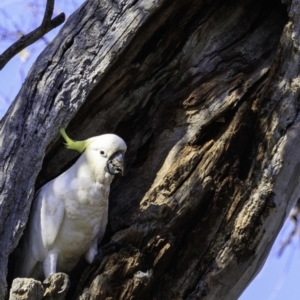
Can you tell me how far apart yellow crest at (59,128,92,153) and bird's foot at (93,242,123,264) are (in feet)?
1.35

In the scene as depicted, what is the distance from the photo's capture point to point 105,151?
3.47m

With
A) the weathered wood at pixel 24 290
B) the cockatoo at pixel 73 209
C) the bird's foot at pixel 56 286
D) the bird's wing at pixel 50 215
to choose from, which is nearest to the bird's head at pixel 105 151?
the cockatoo at pixel 73 209

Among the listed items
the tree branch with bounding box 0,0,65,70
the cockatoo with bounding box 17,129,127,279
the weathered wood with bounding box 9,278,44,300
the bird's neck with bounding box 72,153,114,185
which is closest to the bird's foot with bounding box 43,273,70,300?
the weathered wood with bounding box 9,278,44,300

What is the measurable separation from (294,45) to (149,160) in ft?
2.62

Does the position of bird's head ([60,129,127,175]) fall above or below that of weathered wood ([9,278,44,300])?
above

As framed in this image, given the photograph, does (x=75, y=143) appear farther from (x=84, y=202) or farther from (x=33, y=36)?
(x=33, y=36)

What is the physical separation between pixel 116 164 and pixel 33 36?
0.75m

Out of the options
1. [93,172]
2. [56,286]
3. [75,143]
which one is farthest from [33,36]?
[56,286]

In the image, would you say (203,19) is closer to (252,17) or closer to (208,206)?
(252,17)

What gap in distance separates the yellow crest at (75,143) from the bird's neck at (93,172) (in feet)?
0.14

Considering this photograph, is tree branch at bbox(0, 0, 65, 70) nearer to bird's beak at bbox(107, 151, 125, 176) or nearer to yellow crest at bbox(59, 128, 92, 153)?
yellow crest at bbox(59, 128, 92, 153)

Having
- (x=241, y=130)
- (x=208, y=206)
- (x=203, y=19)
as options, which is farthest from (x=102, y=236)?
(x=203, y=19)

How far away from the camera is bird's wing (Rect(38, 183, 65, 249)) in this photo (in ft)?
11.3

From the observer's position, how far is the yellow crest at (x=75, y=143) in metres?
3.40
